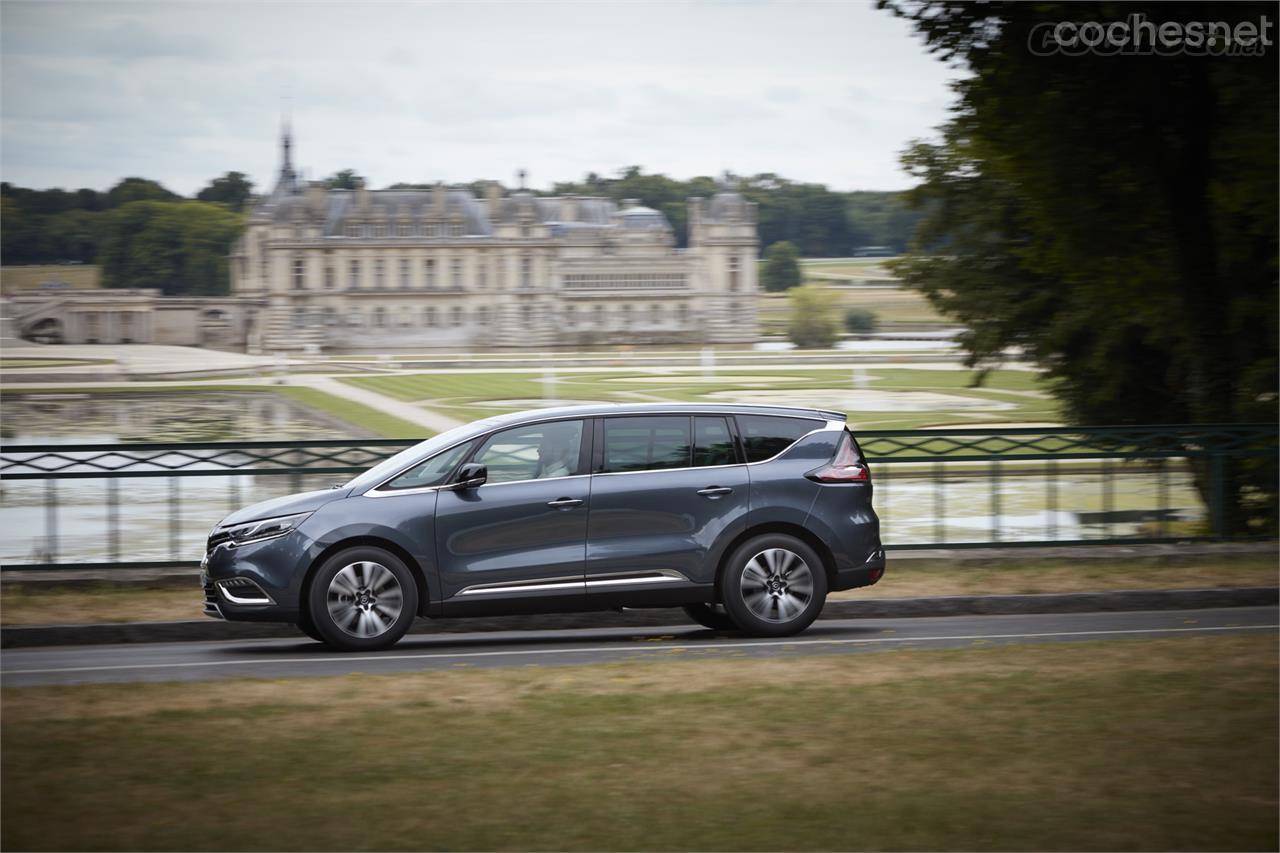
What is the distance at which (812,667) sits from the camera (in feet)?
29.4

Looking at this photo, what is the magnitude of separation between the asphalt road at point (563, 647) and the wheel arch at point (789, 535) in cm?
47

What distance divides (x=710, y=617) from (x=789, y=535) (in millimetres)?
1195

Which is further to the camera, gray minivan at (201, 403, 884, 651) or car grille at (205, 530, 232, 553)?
car grille at (205, 530, 232, 553)

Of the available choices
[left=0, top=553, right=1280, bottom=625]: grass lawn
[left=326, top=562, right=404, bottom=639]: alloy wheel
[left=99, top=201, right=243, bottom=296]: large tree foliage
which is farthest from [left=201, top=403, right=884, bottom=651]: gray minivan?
[left=99, top=201, right=243, bottom=296]: large tree foliage

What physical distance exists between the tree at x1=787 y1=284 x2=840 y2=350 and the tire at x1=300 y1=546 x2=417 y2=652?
114 meters

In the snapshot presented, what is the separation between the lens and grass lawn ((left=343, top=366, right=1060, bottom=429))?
59719 mm

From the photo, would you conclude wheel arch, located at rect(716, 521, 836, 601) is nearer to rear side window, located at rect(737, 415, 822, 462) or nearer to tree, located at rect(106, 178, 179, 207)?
rear side window, located at rect(737, 415, 822, 462)

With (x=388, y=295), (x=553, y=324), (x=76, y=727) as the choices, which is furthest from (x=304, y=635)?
(x=388, y=295)

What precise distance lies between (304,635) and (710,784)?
547 cm

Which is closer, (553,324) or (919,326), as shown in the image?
(919,326)

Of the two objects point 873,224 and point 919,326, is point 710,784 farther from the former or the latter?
point 919,326

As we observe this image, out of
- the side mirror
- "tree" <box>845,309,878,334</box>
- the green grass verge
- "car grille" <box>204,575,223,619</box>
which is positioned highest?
"tree" <box>845,309,878,334</box>

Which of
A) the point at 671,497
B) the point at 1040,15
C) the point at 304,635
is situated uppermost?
the point at 1040,15

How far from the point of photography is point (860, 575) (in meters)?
10.5
